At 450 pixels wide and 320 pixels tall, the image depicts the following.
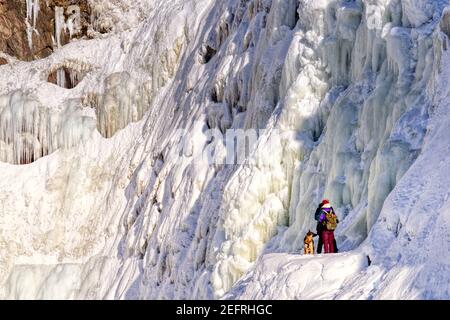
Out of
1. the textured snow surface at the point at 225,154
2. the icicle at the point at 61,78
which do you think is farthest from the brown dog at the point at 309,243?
the icicle at the point at 61,78

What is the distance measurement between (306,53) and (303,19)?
1.04 metres

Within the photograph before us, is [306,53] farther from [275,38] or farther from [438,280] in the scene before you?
[438,280]

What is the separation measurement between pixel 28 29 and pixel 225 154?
14.9 m

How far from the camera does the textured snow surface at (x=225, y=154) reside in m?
16.5

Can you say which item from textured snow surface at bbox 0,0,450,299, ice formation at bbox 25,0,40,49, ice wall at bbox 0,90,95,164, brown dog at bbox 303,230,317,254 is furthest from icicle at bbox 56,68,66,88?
brown dog at bbox 303,230,317,254

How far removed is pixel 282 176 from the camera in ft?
76.7

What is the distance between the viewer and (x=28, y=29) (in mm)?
39438

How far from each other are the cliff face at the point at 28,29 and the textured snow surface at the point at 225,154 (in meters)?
0.55

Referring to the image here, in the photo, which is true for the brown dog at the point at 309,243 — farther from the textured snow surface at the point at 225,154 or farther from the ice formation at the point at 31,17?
the ice formation at the point at 31,17

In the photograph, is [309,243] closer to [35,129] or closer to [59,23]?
[35,129]

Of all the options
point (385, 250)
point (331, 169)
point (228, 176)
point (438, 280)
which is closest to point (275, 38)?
point (228, 176)

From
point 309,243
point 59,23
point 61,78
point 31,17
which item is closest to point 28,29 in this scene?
point 31,17

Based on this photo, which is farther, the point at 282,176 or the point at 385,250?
the point at 282,176
